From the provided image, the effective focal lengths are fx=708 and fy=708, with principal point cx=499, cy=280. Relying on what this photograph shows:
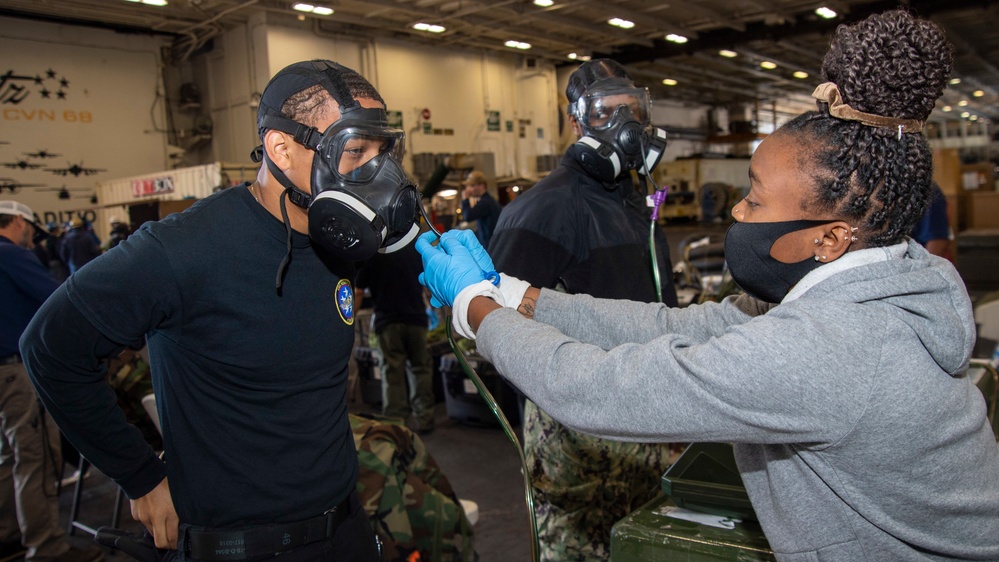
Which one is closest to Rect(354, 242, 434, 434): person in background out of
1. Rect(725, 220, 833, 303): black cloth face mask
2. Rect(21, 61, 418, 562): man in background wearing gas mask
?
Rect(21, 61, 418, 562): man in background wearing gas mask

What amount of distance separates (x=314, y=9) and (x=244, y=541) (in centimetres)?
1244

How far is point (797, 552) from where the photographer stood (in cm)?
121

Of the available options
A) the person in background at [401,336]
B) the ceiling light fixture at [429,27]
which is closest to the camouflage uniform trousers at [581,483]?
the person in background at [401,336]

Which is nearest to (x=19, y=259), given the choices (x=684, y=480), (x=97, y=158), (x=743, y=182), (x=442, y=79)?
(x=684, y=480)

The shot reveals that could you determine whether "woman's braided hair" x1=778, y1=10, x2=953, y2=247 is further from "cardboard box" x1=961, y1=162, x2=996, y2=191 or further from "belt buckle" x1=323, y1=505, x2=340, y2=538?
"cardboard box" x1=961, y1=162, x2=996, y2=191

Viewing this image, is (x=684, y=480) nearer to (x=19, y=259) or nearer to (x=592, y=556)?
(x=592, y=556)

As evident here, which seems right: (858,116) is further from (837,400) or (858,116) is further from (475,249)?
(475,249)

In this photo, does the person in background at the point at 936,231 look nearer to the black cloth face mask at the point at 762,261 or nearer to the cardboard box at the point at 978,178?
the cardboard box at the point at 978,178

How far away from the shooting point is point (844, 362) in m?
1.06

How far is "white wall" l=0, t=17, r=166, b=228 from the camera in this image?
12.3 m

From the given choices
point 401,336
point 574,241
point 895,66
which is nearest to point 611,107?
point 574,241

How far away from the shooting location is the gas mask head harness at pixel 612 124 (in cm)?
251

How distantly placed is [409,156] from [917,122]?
14.3 m

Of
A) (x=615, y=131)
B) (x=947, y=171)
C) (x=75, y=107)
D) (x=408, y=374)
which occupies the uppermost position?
(x=75, y=107)
